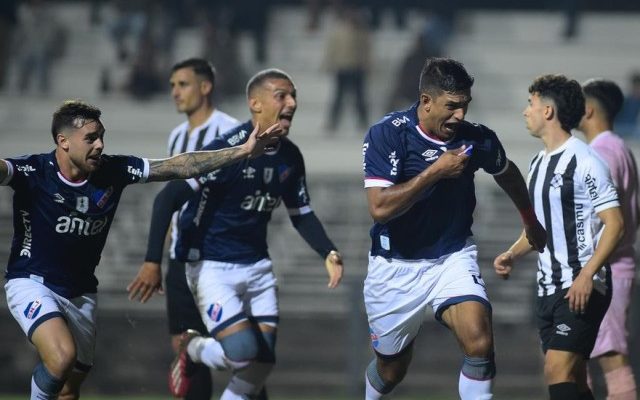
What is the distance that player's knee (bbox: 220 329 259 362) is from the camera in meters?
7.73

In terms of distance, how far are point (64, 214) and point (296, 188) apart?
181 centimetres

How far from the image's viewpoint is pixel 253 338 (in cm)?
779

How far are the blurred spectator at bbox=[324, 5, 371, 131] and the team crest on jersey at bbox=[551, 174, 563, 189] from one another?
11.1 metres

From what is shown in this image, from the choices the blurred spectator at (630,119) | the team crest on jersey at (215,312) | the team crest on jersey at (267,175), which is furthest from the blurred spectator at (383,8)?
the team crest on jersey at (215,312)

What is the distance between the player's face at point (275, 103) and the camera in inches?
312

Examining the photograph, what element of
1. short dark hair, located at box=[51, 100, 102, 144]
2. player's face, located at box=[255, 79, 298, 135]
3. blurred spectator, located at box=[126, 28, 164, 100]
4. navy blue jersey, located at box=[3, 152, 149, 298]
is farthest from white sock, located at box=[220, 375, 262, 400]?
blurred spectator, located at box=[126, 28, 164, 100]

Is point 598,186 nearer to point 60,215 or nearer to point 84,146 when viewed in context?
point 84,146

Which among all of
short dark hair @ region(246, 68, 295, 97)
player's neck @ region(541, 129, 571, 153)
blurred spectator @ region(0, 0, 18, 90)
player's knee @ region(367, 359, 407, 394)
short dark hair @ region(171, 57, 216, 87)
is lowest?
player's knee @ region(367, 359, 407, 394)

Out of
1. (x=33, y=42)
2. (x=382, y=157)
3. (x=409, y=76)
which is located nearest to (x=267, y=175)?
(x=382, y=157)

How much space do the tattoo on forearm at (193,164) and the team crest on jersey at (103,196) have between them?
0.24 metres

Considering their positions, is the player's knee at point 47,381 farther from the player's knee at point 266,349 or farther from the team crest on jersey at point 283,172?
the team crest on jersey at point 283,172

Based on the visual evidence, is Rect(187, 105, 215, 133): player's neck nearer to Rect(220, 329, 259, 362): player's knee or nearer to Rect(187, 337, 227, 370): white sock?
Rect(187, 337, 227, 370): white sock

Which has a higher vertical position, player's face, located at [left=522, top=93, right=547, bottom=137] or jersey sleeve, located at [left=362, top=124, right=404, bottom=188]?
player's face, located at [left=522, top=93, right=547, bottom=137]

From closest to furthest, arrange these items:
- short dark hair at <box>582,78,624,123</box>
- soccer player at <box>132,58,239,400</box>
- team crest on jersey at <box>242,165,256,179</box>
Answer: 1. team crest on jersey at <box>242,165,256,179</box>
2. short dark hair at <box>582,78,624,123</box>
3. soccer player at <box>132,58,239,400</box>
